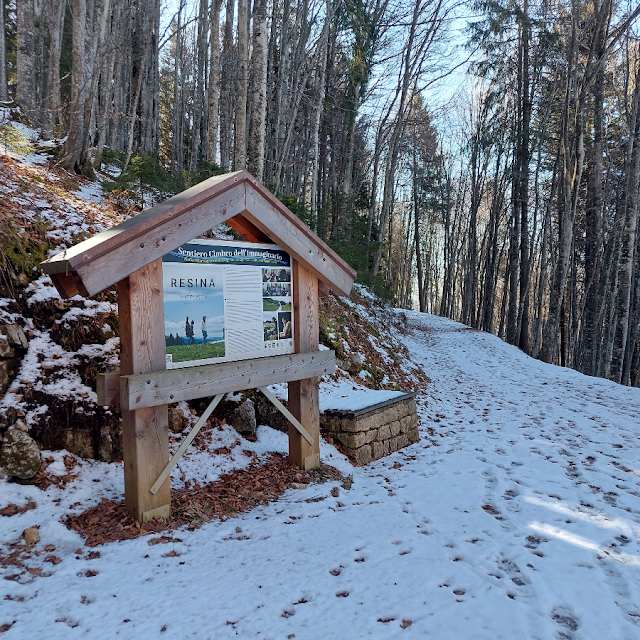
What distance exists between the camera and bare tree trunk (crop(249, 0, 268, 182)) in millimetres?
7449

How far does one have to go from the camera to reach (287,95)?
15.4 meters

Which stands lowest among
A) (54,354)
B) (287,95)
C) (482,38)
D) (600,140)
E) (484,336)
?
(484,336)

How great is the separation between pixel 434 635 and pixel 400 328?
46.8 ft

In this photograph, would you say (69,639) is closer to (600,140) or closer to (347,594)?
(347,594)

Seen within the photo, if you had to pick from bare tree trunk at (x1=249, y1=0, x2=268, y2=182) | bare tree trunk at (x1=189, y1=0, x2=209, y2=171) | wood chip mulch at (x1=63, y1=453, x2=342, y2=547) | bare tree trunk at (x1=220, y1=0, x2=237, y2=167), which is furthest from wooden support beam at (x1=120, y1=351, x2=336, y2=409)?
bare tree trunk at (x1=189, y1=0, x2=209, y2=171)

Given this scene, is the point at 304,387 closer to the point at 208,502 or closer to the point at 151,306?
the point at 208,502

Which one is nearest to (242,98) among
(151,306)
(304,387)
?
(304,387)

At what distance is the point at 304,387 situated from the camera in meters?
4.49

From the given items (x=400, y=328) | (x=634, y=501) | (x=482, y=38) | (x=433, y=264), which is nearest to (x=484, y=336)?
(x=400, y=328)

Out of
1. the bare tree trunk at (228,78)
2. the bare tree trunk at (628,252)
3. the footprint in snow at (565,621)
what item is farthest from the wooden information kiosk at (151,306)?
the bare tree trunk at (628,252)

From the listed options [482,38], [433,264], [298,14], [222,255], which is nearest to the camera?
[222,255]

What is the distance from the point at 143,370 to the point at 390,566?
2179mm

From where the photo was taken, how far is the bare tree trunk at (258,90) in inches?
293

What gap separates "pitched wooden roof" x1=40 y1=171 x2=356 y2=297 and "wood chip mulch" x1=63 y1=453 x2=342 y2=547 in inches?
64.7
